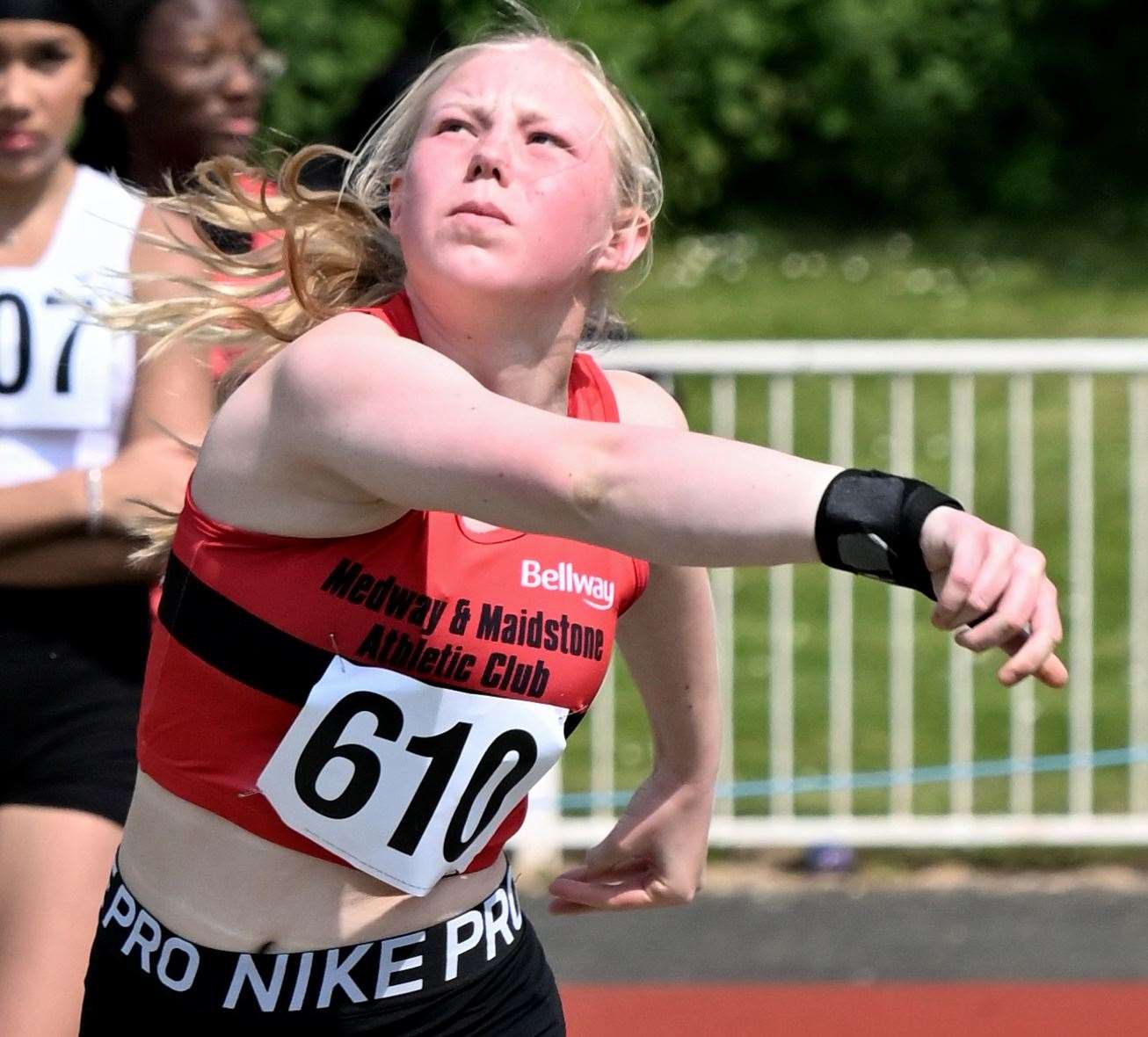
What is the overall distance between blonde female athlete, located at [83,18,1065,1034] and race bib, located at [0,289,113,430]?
2.04 ft

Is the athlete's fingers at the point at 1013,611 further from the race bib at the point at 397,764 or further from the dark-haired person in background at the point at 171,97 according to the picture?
the dark-haired person in background at the point at 171,97

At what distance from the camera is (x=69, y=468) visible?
315 centimetres

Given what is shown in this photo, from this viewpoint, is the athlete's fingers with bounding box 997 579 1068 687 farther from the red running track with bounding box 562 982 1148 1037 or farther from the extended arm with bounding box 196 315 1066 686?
the red running track with bounding box 562 982 1148 1037

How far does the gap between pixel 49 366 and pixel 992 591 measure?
1.84 metres

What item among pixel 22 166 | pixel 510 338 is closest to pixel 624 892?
pixel 510 338

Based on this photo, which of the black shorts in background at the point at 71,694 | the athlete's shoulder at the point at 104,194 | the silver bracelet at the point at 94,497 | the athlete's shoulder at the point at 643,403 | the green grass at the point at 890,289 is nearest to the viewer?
the athlete's shoulder at the point at 643,403

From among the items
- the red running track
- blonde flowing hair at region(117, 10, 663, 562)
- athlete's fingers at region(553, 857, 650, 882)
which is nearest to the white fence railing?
the red running track

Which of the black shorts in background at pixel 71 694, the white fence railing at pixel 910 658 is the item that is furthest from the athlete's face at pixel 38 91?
the white fence railing at pixel 910 658

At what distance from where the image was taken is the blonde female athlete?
7.13 ft

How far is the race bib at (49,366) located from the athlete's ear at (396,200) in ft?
2.57

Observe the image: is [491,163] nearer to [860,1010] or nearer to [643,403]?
[643,403]

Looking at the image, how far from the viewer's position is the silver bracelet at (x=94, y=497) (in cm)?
304

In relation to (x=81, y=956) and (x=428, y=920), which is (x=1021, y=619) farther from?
(x=81, y=956)

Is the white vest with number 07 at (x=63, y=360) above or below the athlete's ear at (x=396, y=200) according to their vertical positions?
below
